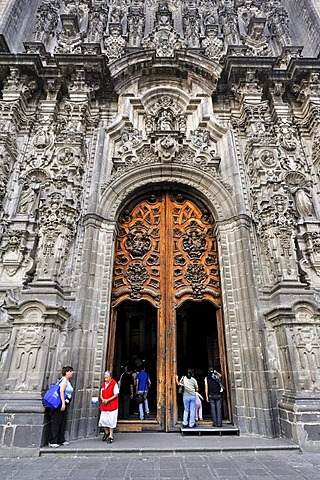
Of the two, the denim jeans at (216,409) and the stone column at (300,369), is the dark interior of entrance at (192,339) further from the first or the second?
the stone column at (300,369)

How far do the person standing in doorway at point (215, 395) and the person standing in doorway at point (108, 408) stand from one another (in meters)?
2.30

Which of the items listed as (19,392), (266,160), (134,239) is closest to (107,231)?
(134,239)

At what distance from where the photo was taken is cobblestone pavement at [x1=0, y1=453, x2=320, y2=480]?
413 centimetres

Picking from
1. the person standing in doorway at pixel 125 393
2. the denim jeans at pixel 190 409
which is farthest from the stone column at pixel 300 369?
the person standing in doorway at pixel 125 393

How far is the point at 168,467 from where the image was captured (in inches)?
176

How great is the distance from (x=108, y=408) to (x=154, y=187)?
6.16 metres

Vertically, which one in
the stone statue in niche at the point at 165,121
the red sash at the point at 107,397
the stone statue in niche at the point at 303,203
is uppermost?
the stone statue in niche at the point at 165,121

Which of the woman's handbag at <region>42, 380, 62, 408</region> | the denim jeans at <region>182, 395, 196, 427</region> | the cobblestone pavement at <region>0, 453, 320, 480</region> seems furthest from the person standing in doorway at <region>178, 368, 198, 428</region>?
the woman's handbag at <region>42, 380, 62, 408</region>

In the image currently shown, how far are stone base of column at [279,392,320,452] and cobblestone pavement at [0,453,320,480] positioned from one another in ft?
0.83

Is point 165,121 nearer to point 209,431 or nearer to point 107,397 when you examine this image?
point 107,397

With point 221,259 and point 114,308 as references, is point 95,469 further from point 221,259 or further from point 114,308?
point 221,259

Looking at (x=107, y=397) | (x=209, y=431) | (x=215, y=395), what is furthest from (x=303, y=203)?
(x=107, y=397)

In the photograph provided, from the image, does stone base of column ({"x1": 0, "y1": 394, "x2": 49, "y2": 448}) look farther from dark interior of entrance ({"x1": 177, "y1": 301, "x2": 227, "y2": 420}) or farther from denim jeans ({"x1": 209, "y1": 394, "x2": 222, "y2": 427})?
dark interior of entrance ({"x1": 177, "y1": 301, "x2": 227, "y2": 420})

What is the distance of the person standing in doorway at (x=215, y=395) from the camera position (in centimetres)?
669
